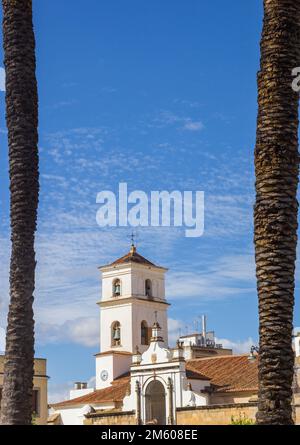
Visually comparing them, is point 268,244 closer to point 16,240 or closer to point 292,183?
point 292,183

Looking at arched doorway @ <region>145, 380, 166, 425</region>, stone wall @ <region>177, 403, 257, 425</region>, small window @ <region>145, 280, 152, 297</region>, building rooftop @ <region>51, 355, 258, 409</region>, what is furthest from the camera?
small window @ <region>145, 280, 152, 297</region>

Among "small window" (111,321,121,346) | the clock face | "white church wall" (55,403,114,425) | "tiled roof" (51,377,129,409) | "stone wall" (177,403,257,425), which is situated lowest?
"stone wall" (177,403,257,425)

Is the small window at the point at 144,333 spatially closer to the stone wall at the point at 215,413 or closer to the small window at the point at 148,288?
the small window at the point at 148,288

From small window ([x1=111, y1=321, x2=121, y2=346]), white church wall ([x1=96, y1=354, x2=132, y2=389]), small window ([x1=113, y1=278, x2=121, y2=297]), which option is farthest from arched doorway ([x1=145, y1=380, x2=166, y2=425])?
small window ([x1=113, y1=278, x2=121, y2=297])

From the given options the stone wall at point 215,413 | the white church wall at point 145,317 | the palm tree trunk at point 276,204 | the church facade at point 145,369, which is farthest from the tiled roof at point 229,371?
the palm tree trunk at point 276,204

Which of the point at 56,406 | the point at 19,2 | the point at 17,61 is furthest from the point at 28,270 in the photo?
the point at 56,406

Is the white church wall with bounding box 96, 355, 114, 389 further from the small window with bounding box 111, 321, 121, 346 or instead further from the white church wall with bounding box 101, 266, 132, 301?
the white church wall with bounding box 101, 266, 132, 301

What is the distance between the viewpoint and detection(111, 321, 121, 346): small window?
58.1 meters

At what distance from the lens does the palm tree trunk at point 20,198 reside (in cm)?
1422

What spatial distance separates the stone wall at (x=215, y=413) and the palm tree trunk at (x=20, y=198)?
2555 cm

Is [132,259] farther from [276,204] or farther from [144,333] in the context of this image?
[276,204]

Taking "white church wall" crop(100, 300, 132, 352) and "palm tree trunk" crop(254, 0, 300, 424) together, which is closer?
"palm tree trunk" crop(254, 0, 300, 424)

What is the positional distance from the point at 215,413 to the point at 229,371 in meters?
6.99
